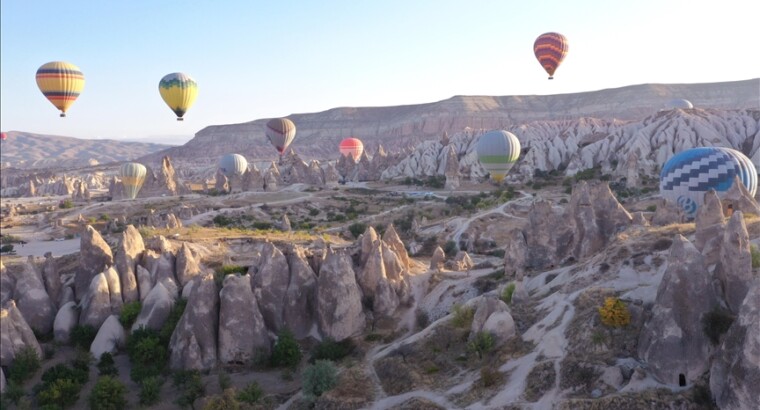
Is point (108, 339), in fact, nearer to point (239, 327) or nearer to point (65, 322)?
point (65, 322)

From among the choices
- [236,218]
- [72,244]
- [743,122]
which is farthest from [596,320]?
[743,122]

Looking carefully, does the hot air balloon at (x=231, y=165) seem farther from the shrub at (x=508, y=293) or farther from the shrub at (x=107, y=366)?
the shrub at (x=508, y=293)

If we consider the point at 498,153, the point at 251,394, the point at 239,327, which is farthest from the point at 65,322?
the point at 498,153

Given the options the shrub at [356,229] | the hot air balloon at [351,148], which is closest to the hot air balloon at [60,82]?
the shrub at [356,229]

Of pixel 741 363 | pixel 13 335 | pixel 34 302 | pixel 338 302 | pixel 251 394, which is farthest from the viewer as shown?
pixel 34 302

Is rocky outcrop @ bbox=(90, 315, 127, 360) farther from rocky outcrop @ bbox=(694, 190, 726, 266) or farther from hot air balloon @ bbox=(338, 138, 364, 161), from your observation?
hot air balloon @ bbox=(338, 138, 364, 161)

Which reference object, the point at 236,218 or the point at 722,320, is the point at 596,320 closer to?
the point at 722,320
